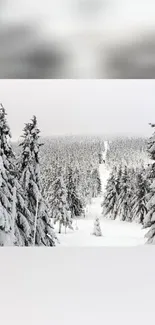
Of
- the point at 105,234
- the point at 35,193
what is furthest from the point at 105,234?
the point at 35,193

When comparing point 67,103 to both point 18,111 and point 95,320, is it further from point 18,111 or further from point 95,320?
point 95,320

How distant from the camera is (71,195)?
7.54 feet

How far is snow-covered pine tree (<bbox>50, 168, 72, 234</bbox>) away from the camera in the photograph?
225 centimetres

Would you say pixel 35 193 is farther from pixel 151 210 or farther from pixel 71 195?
pixel 151 210

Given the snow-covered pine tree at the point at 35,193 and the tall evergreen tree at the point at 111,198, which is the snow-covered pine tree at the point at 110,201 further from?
the snow-covered pine tree at the point at 35,193

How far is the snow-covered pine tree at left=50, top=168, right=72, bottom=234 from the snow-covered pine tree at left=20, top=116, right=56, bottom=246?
4 cm

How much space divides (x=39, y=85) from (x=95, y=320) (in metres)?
1.34

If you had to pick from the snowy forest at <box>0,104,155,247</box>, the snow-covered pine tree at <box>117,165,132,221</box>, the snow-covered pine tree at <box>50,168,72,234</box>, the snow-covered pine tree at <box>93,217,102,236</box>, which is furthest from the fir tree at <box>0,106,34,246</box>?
the snow-covered pine tree at <box>117,165,132,221</box>

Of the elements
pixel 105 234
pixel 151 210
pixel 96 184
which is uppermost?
pixel 96 184

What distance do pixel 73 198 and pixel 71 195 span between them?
0.02 metres

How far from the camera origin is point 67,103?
241 cm

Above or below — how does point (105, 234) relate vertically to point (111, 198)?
below

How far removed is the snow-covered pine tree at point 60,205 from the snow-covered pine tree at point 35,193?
4 cm

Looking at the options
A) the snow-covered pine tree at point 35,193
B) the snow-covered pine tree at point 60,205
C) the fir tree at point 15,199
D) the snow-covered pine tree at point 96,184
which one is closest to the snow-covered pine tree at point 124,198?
the snow-covered pine tree at point 96,184
